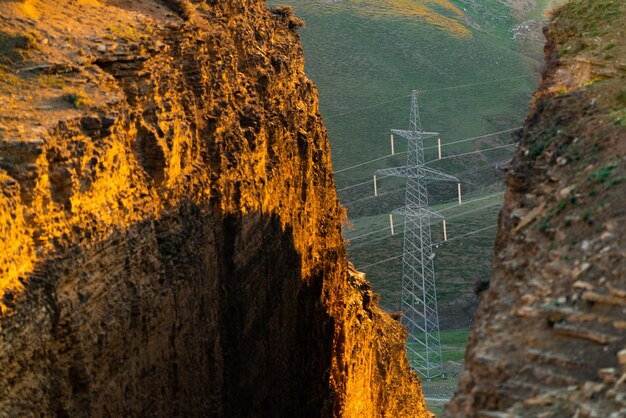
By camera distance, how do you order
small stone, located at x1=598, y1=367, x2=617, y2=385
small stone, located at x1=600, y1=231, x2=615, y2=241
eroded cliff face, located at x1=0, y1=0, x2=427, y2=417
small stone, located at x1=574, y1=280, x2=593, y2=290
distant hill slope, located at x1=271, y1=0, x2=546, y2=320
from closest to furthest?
small stone, located at x1=598, y1=367, x2=617, y2=385, small stone, located at x1=574, y1=280, x2=593, y2=290, small stone, located at x1=600, y1=231, x2=615, y2=241, eroded cliff face, located at x1=0, y1=0, x2=427, y2=417, distant hill slope, located at x1=271, y1=0, x2=546, y2=320

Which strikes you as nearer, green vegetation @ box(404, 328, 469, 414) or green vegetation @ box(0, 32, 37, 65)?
green vegetation @ box(0, 32, 37, 65)

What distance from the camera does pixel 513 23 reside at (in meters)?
151

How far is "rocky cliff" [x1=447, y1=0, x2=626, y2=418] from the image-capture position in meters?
12.7

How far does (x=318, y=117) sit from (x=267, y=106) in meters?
7.87

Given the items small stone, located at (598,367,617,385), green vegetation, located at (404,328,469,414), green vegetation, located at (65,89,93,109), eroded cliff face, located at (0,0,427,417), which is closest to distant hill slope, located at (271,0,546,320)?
green vegetation, located at (404,328,469,414)

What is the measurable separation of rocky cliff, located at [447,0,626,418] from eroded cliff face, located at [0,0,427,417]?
6262 millimetres

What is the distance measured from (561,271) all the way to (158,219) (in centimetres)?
969

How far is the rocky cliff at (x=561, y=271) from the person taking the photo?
41.8ft

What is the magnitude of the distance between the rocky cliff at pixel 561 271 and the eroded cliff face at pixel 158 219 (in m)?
6.26

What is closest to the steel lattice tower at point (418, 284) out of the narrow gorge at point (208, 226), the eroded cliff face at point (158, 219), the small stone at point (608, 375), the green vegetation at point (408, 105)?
the green vegetation at point (408, 105)

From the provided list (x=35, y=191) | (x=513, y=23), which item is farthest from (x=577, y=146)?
(x=513, y=23)

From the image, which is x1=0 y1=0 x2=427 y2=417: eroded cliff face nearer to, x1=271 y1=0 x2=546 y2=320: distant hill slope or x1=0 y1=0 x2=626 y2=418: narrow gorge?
x1=0 y1=0 x2=626 y2=418: narrow gorge

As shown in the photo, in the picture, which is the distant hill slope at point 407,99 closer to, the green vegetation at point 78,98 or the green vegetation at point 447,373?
the green vegetation at point 447,373

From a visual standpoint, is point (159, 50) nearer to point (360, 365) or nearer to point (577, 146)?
point (577, 146)
